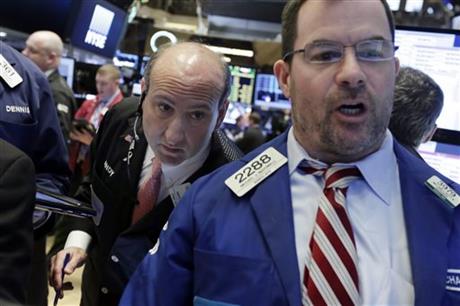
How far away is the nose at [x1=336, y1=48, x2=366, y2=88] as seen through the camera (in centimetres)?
108

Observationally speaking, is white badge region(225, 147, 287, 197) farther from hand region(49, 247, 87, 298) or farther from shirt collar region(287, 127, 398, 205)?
hand region(49, 247, 87, 298)

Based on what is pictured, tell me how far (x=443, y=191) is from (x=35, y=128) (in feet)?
4.93

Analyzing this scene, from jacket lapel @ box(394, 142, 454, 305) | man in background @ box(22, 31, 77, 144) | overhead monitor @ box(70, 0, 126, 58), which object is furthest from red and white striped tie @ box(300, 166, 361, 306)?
overhead monitor @ box(70, 0, 126, 58)

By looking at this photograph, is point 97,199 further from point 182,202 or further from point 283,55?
point 283,55

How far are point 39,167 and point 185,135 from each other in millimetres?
845

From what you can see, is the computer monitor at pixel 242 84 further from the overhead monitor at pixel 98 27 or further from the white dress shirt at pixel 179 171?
the white dress shirt at pixel 179 171

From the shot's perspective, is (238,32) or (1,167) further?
(238,32)

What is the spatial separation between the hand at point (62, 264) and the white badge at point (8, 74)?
0.67 m

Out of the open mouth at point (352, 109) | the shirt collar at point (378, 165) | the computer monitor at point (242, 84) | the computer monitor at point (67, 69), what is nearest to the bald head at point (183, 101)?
the shirt collar at point (378, 165)

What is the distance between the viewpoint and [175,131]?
4.95ft

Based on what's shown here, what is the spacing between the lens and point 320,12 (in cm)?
113

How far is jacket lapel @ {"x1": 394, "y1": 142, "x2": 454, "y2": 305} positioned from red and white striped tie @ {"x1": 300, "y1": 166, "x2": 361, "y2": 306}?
11cm

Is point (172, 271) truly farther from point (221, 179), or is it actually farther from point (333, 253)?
point (333, 253)

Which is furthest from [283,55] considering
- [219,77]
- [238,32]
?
[238,32]
